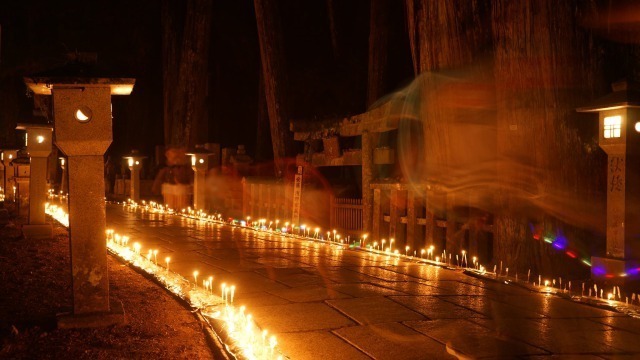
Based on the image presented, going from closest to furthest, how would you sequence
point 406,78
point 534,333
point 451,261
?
point 534,333 < point 451,261 < point 406,78

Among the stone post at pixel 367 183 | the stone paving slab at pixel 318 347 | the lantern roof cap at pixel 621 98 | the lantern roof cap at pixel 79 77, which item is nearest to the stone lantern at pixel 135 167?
the stone post at pixel 367 183

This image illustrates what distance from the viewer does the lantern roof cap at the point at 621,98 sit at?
283 inches

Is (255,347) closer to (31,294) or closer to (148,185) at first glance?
(31,294)

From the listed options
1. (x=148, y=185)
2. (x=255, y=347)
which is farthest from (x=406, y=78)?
(x=148, y=185)

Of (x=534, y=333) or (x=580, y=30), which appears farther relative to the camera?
(x=580, y=30)

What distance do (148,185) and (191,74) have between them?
8.09 metres

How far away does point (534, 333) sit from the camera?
553 cm

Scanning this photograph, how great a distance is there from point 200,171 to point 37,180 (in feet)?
24.5

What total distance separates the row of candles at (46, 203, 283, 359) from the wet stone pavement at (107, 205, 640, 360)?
0.15m

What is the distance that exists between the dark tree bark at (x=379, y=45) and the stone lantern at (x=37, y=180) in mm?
7296

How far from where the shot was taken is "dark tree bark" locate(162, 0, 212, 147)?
21062 mm

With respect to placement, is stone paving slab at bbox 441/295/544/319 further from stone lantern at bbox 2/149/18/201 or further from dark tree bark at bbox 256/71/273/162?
stone lantern at bbox 2/149/18/201

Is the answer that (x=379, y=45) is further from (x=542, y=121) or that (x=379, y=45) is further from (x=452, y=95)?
(x=542, y=121)

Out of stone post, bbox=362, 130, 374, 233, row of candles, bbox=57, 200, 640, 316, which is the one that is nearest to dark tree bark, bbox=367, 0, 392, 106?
stone post, bbox=362, 130, 374, 233
